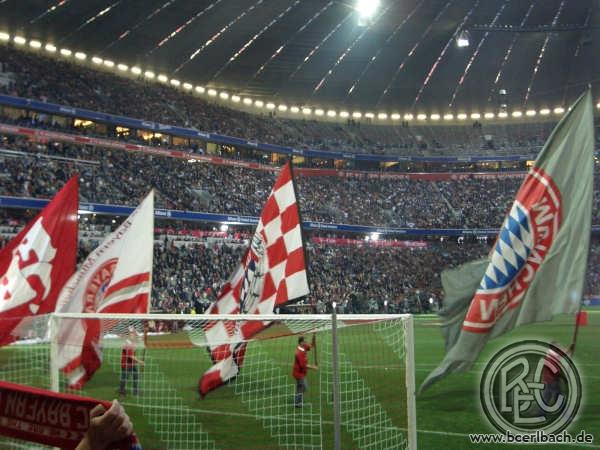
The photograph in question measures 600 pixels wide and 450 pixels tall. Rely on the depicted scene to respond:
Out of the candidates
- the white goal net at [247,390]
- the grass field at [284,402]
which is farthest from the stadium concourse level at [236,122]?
the white goal net at [247,390]

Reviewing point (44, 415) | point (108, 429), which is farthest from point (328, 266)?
point (108, 429)

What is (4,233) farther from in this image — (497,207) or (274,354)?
(497,207)

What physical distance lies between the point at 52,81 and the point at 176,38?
8054 millimetres

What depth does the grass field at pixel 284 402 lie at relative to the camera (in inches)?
347

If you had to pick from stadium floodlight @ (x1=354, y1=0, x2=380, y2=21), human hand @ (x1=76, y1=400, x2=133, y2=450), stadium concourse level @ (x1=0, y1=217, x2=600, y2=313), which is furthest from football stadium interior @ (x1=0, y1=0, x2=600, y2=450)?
stadium floodlight @ (x1=354, y1=0, x2=380, y2=21)

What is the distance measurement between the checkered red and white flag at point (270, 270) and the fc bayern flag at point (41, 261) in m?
2.55

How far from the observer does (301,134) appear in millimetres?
56406

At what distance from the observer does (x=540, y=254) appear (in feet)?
19.4

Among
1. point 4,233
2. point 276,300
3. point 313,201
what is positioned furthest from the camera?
point 313,201

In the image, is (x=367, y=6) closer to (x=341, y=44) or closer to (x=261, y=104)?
(x=341, y=44)

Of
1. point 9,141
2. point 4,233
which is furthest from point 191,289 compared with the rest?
point 9,141

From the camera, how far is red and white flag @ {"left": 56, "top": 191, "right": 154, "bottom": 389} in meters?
9.59

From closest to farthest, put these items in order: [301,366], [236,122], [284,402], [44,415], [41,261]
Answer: [44,415], [41,261], [301,366], [284,402], [236,122]

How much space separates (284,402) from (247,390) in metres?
1.56
